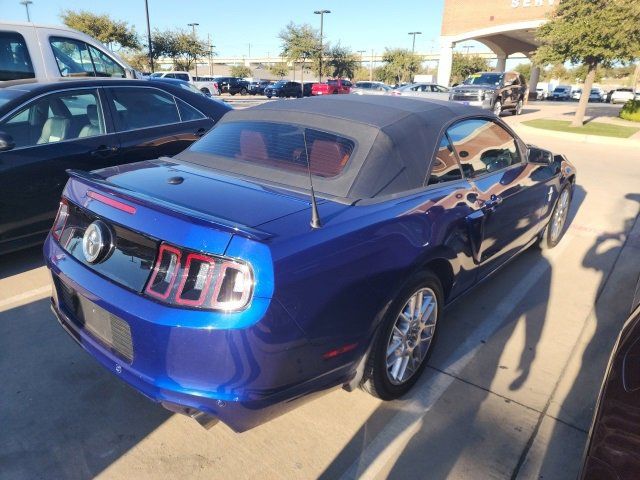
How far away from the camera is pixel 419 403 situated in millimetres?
2689

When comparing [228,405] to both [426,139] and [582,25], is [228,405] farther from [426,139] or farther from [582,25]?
[582,25]

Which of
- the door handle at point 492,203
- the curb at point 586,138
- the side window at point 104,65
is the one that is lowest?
the curb at point 586,138

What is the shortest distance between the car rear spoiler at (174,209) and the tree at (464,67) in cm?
7072

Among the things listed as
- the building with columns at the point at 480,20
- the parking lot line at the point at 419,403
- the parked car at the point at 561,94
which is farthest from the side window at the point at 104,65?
the parked car at the point at 561,94

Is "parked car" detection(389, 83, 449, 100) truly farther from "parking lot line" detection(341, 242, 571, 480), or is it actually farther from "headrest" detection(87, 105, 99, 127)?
"parking lot line" detection(341, 242, 571, 480)

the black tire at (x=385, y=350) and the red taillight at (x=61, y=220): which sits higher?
the red taillight at (x=61, y=220)

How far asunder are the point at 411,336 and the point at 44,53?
7392 mm

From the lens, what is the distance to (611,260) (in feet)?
15.9

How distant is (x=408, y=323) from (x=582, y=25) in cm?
1603

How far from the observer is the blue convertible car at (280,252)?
1820mm

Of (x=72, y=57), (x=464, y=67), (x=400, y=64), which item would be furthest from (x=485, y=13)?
(x=72, y=57)

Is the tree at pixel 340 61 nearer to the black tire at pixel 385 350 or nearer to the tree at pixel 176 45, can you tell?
the tree at pixel 176 45

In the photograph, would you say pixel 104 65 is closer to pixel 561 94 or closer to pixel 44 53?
pixel 44 53

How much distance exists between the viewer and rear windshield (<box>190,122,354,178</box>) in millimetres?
2658
